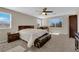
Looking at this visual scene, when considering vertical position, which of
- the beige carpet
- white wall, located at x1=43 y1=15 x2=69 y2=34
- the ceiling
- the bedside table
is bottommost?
the beige carpet

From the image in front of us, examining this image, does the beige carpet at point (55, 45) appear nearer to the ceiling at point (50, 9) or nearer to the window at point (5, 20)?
the window at point (5, 20)

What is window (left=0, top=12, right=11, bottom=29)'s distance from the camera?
147 centimetres

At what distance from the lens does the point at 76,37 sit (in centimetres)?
153

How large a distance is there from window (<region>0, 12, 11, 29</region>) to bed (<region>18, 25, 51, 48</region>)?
22 cm

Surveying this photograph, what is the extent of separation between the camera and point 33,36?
63.9 inches

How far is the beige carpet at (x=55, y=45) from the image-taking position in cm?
149

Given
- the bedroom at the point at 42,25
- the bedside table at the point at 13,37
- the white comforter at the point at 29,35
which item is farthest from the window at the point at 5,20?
the white comforter at the point at 29,35

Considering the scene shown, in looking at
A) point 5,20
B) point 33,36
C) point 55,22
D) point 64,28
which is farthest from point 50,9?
point 5,20

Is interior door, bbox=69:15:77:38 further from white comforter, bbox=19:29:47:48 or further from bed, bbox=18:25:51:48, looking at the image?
white comforter, bbox=19:29:47:48

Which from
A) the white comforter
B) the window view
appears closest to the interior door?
the window view

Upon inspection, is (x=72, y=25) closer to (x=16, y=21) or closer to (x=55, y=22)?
(x=55, y=22)

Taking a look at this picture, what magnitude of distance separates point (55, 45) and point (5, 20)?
1.01m
